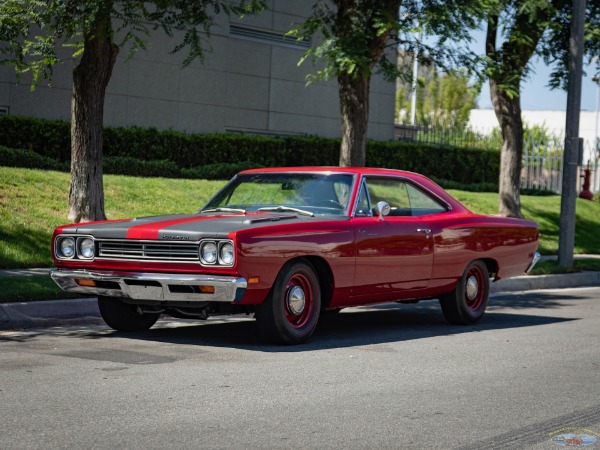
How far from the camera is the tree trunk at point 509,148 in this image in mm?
22297

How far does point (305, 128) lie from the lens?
27.8 m

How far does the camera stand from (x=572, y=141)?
57.0ft

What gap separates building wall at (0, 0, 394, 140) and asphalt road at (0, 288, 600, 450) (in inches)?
515

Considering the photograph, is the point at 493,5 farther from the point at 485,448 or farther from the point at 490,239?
the point at 485,448

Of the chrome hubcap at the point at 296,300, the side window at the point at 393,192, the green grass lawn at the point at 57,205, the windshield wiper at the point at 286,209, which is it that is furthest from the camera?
the green grass lawn at the point at 57,205

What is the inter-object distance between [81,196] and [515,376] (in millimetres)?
9064

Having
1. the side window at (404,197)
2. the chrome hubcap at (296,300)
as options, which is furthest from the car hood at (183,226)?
the side window at (404,197)

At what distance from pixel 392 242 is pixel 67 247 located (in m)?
3.06

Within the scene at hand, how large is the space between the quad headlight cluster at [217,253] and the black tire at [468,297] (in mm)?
3297

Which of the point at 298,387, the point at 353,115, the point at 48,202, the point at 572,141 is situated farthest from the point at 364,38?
the point at 298,387

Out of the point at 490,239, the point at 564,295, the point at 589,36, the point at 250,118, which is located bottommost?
the point at 564,295

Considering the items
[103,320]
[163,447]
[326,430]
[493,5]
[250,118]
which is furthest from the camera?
[250,118]

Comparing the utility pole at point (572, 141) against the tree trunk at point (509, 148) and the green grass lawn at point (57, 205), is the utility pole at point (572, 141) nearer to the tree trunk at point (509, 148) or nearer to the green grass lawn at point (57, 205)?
the green grass lawn at point (57, 205)

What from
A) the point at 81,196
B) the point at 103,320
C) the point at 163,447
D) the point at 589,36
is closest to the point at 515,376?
the point at 163,447
